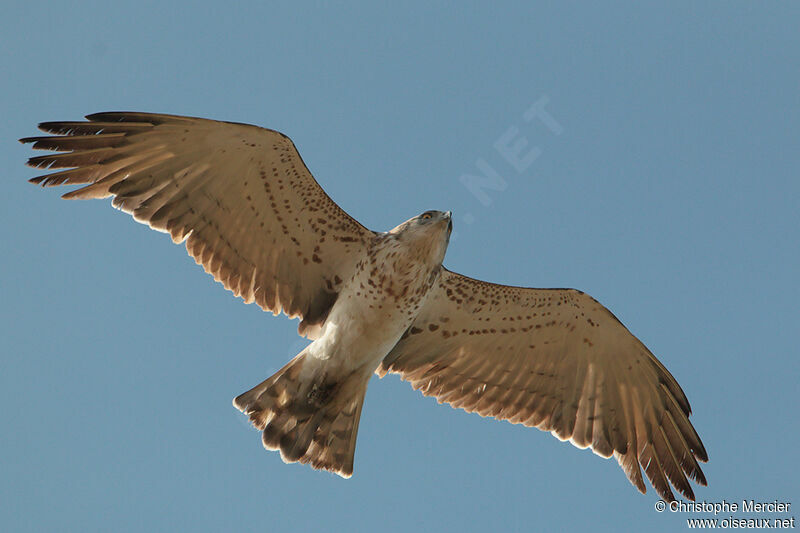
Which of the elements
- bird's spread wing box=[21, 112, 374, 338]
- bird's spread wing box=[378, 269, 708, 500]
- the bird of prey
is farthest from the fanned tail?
bird's spread wing box=[378, 269, 708, 500]

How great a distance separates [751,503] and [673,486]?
0.83 m

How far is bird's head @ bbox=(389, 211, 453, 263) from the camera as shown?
30.7 feet

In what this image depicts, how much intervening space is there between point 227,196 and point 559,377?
173 inches

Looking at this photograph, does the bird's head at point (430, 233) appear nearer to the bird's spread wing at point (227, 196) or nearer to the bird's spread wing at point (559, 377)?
the bird's spread wing at point (227, 196)

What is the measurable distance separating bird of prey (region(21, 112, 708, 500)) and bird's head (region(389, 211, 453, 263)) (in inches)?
0.7

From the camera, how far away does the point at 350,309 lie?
9.73m

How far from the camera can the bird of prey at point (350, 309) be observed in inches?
369

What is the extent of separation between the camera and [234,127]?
912 centimetres

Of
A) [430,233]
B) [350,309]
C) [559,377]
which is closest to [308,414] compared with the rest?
[350,309]

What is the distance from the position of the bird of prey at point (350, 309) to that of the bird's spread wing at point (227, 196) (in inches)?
0.5

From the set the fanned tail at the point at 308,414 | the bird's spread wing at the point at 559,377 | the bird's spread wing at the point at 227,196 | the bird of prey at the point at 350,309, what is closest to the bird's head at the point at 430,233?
the bird of prey at the point at 350,309

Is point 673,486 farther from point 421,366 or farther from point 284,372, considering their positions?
point 284,372

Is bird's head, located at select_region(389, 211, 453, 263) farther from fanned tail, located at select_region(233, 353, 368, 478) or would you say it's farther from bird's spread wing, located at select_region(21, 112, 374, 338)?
fanned tail, located at select_region(233, 353, 368, 478)

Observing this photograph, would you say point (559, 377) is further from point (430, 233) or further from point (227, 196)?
point (227, 196)
